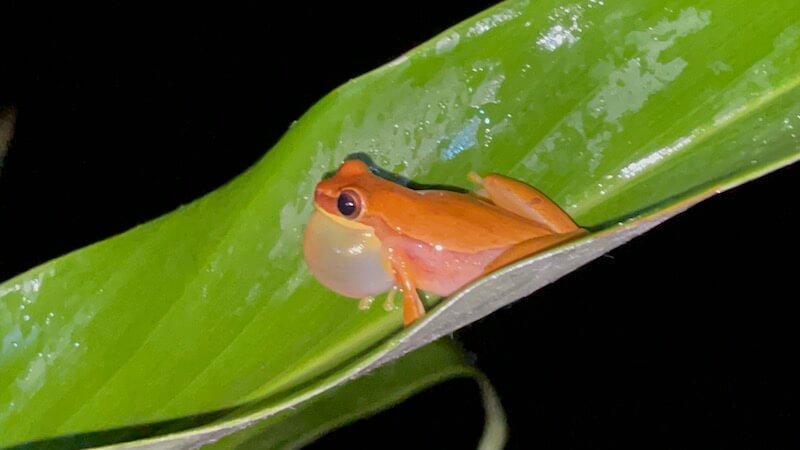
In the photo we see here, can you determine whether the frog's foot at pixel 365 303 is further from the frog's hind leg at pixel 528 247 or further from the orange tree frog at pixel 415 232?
the frog's hind leg at pixel 528 247

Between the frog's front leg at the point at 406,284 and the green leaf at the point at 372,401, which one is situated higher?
the frog's front leg at the point at 406,284

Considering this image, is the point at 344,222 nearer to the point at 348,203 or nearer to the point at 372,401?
the point at 348,203

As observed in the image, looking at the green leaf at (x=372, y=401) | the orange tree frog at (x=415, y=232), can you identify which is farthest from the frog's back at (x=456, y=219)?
the green leaf at (x=372, y=401)

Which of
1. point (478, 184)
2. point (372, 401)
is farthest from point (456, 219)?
point (372, 401)

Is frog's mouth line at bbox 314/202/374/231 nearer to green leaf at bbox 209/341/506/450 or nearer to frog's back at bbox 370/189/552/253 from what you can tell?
frog's back at bbox 370/189/552/253

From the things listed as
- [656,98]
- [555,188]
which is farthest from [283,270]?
[656,98]

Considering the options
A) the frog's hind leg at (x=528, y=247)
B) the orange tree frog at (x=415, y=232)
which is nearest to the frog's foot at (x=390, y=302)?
the orange tree frog at (x=415, y=232)

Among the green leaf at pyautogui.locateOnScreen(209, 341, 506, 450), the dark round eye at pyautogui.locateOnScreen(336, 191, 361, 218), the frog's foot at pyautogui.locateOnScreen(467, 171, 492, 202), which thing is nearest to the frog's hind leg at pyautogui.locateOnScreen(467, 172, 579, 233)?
the frog's foot at pyautogui.locateOnScreen(467, 171, 492, 202)

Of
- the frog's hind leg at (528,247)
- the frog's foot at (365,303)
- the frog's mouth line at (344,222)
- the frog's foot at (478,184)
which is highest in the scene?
the frog's mouth line at (344,222)
